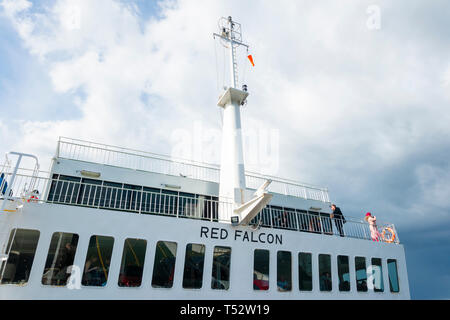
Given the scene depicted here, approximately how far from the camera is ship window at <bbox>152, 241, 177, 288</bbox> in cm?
817

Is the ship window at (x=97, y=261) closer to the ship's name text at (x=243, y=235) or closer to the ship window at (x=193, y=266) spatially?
the ship window at (x=193, y=266)

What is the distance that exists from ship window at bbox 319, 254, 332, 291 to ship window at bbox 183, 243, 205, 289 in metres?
4.70

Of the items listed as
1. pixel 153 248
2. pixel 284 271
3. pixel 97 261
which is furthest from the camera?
pixel 284 271

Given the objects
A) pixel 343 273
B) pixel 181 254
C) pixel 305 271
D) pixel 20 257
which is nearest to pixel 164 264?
pixel 181 254

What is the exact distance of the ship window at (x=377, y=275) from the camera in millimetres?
11031

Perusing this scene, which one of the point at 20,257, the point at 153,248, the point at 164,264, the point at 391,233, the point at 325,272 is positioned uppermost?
the point at 391,233

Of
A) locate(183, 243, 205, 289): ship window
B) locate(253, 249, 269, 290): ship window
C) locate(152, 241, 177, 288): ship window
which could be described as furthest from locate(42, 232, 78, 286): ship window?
locate(253, 249, 269, 290): ship window

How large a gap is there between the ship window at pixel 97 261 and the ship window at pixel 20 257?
1.46 m

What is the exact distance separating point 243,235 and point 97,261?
4.62 metres

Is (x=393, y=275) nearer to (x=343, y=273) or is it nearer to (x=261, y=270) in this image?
(x=343, y=273)

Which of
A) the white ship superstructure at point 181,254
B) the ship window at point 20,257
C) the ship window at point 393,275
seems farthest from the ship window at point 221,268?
the ship window at point 393,275

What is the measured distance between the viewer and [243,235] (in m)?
9.41
